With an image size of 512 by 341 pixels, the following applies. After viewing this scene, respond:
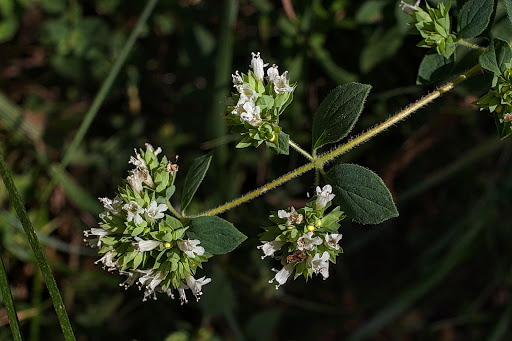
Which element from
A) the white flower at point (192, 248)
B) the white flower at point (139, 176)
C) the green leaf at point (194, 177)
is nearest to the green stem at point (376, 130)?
the green leaf at point (194, 177)

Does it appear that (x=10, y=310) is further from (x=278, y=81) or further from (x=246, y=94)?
(x=278, y=81)

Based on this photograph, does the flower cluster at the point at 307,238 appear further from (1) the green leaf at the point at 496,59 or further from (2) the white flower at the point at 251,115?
(1) the green leaf at the point at 496,59

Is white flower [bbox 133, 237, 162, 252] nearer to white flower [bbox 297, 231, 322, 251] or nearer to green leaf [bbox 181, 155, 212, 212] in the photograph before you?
green leaf [bbox 181, 155, 212, 212]

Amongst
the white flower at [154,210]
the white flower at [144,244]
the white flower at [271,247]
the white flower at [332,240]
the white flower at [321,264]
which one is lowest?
the white flower at [321,264]

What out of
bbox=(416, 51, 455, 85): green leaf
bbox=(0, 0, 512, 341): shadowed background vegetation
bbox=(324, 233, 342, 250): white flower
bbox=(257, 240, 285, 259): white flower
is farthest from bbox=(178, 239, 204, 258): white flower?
bbox=(0, 0, 512, 341): shadowed background vegetation

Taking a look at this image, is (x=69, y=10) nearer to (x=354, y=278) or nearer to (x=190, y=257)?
(x=190, y=257)

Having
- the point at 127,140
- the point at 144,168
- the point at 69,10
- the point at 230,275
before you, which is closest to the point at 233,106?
the point at 144,168
